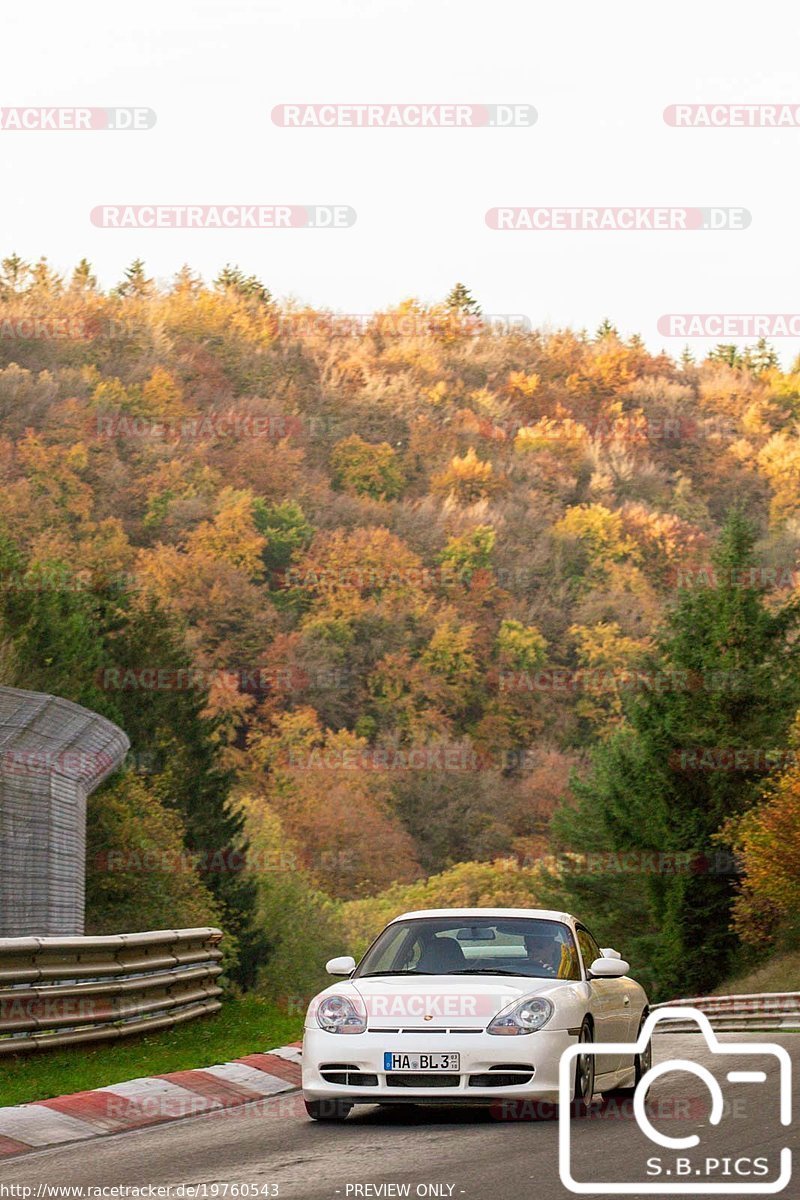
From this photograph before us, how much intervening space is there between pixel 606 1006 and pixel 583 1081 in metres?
1.04

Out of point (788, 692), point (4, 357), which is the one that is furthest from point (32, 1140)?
point (4, 357)

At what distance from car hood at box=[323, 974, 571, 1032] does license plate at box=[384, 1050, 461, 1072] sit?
0.57 feet

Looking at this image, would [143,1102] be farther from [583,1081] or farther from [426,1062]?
[583,1081]

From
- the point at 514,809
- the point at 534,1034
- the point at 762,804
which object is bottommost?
the point at 514,809

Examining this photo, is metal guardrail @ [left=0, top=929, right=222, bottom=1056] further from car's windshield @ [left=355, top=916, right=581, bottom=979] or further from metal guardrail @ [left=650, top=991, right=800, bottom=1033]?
metal guardrail @ [left=650, top=991, right=800, bottom=1033]

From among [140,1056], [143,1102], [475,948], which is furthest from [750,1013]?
[143,1102]

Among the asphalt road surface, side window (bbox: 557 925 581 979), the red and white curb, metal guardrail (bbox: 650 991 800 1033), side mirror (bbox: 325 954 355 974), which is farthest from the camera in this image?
metal guardrail (bbox: 650 991 800 1033)

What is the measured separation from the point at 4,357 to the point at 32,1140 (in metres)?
150

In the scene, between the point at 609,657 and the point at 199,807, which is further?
the point at 609,657

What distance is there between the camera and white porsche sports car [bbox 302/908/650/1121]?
34.2ft

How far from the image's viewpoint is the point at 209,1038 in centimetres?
1616

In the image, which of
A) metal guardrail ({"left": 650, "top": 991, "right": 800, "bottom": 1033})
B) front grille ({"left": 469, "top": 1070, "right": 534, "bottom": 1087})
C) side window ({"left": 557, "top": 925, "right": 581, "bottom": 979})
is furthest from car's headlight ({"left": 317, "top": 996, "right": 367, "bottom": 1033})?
metal guardrail ({"left": 650, "top": 991, "right": 800, "bottom": 1033})

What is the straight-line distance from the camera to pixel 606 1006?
11.9 meters

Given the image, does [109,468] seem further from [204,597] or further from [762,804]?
[762,804]
